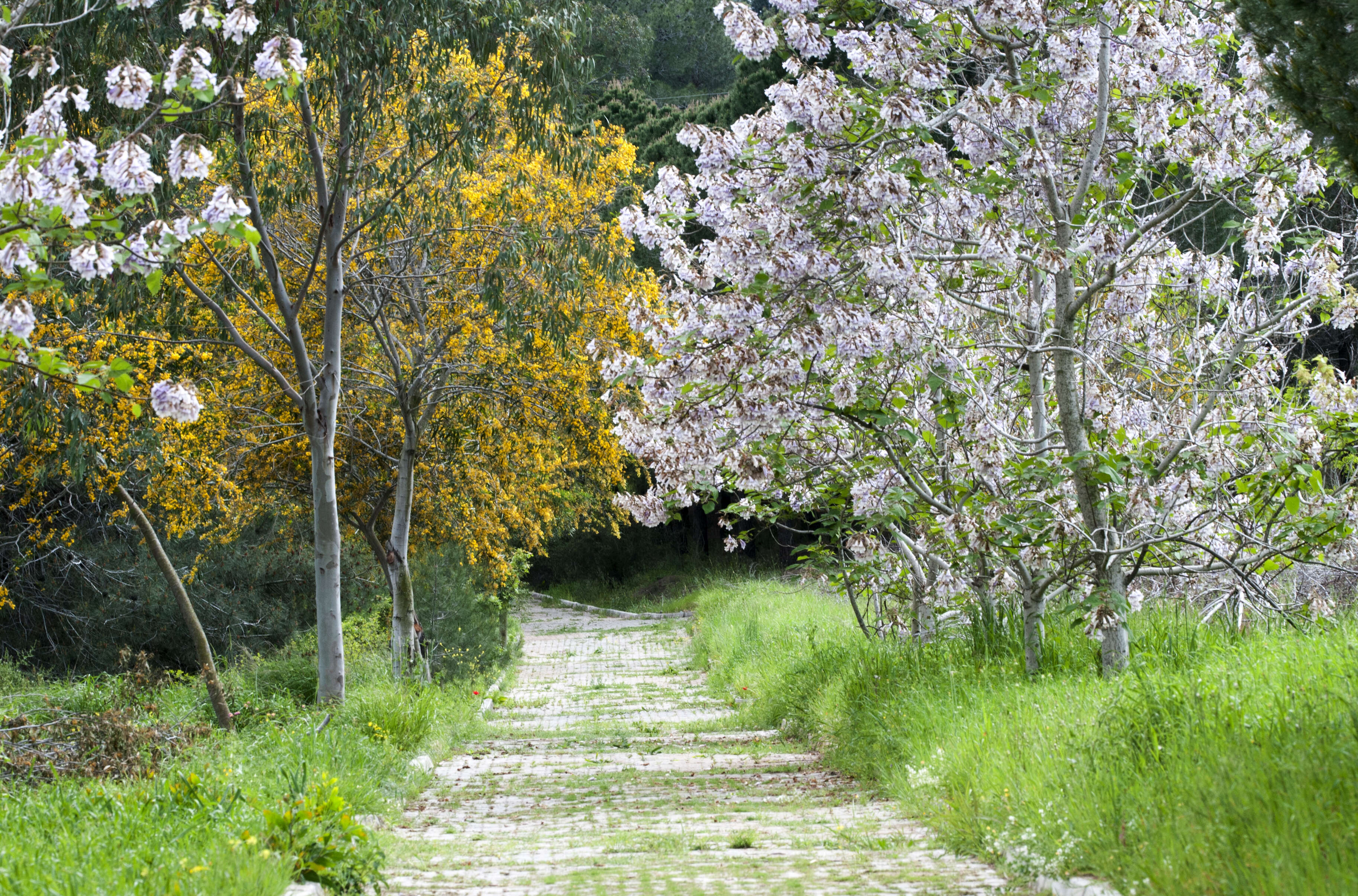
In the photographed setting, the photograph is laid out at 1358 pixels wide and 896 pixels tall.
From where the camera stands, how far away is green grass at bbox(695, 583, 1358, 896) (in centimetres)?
399

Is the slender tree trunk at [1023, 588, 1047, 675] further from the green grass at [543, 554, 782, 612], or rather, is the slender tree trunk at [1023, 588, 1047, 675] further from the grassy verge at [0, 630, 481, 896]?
the green grass at [543, 554, 782, 612]

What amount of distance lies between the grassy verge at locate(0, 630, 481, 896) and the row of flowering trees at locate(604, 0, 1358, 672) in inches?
120

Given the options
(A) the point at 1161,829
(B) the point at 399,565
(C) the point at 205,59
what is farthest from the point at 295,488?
(A) the point at 1161,829

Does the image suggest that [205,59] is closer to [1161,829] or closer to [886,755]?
[1161,829]

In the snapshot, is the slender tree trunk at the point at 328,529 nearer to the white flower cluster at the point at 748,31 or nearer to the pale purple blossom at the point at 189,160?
the white flower cluster at the point at 748,31

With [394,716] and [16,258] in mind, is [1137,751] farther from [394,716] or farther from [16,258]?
[394,716]

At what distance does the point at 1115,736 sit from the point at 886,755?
2855 mm

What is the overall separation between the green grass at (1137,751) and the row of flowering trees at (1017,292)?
0.52 meters

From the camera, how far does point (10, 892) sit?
4.19 meters

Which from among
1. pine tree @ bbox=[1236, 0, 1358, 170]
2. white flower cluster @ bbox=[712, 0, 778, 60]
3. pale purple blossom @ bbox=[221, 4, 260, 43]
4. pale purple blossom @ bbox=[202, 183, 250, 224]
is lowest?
pale purple blossom @ bbox=[202, 183, 250, 224]

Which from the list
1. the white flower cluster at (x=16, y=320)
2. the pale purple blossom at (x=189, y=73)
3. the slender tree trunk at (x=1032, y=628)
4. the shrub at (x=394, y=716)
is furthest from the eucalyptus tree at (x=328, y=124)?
the slender tree trunk at (x=1032, y=628)

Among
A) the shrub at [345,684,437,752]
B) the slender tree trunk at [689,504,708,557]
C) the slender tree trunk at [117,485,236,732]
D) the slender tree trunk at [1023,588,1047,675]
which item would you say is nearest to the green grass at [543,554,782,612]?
the slender tree trunk at [689,504,708,557]

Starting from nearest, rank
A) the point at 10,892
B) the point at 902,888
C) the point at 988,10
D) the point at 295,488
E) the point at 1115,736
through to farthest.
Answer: the point at 10,892, the point at 902,888, the point at 1115,736, the point at 988,10, the point at 295,488

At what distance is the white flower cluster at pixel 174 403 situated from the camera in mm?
5387
